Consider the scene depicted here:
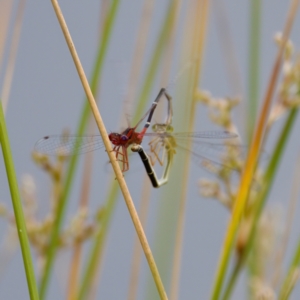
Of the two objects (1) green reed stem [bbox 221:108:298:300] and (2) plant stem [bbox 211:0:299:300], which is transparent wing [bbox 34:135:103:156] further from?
(1) green reed stem [bbox 221:108:298:300]

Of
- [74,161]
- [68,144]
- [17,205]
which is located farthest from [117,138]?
[17,205]

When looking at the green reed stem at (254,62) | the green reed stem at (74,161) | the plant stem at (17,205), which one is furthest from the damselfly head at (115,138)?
the green reed stem at (254,62)

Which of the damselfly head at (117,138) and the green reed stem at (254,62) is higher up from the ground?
the green reed stem at (254,62)

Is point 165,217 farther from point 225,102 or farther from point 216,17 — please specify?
point 216,17

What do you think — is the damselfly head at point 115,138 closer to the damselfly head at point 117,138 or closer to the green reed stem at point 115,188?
the damselfly head at point 117,138

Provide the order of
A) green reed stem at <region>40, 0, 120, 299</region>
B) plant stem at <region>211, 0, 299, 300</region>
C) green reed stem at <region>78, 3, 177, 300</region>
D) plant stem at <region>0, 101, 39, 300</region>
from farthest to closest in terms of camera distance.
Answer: green reed stem at <region>78, 3, 177, 300</region>
green reed stem at <region>40, 0, 120, 299</region>
plant stem at <region>211, 0, 299, 300</region>
plant stem at <region>0, 101, 39, 300</region>

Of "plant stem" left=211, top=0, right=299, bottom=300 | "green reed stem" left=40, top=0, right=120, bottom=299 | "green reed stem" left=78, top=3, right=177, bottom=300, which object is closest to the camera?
"plant stem" left=211, top=0, right=299, bottom=300

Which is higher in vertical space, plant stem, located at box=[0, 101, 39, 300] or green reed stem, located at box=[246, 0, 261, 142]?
green reed stem, located at box=[246, 0, 261, 142]

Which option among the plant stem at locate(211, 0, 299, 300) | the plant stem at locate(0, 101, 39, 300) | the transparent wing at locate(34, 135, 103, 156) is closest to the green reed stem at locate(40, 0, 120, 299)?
the transparent wing at locate(34, 135, 103, 156)

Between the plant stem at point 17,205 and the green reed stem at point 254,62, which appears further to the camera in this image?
the green reed stem at point 254,62
